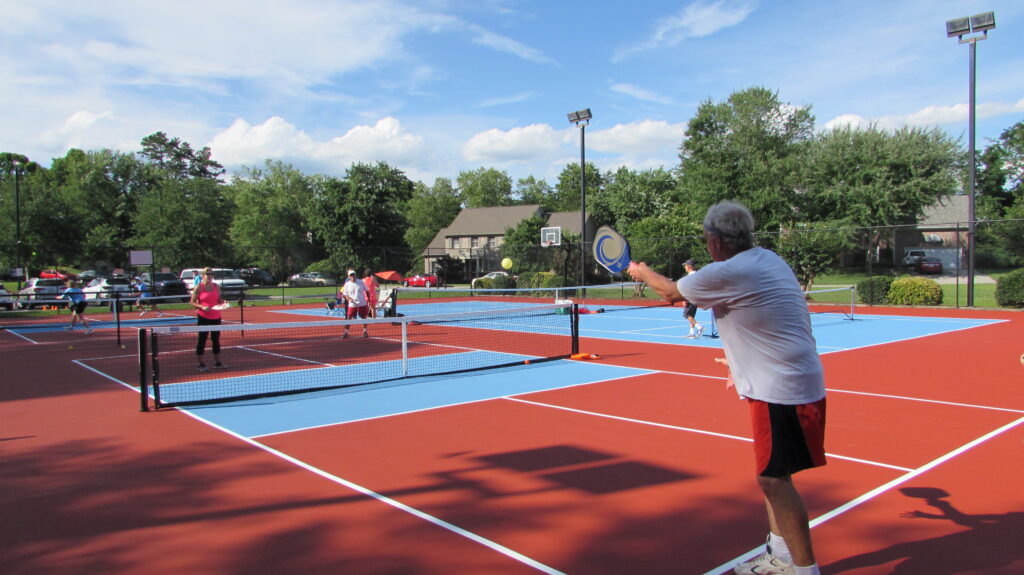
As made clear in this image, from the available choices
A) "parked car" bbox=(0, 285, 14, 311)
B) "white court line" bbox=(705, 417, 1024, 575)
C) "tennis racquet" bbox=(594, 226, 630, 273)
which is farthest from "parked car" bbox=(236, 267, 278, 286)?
"white court line" bbox=(705, 417, 1024, 575)

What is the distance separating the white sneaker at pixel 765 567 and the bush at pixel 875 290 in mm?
23685

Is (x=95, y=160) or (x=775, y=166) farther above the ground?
(x=95, y=160)

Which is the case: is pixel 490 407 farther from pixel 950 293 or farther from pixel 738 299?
pixel 950 293

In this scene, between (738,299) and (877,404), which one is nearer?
(738,299)

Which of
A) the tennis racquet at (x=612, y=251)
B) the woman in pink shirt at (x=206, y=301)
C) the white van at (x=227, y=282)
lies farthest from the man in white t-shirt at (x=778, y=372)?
the white van at (x=227, y=282)

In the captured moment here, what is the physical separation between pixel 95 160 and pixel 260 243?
879 inches

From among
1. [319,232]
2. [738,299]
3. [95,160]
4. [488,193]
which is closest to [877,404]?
[738,299]

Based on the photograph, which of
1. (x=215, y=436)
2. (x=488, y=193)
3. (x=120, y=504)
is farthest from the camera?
(x=488, y=193)

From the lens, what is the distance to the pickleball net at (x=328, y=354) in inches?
347

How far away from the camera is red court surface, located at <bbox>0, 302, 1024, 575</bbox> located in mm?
3662

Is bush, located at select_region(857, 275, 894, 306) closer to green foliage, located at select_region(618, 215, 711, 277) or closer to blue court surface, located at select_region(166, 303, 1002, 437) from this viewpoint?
blue court surface, located at select_region(166, 303, 1002, 437)

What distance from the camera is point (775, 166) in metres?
42.7

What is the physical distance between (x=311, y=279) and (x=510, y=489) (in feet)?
139

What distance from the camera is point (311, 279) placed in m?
44.7
